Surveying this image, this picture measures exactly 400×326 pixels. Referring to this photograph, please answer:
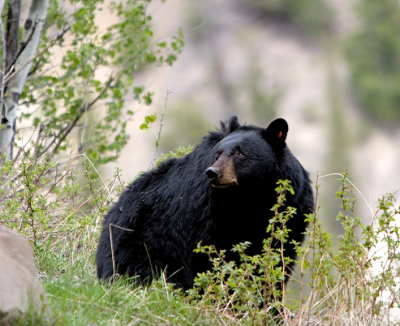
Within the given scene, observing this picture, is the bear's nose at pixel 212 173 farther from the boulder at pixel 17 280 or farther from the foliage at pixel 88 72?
the foliage at pixel 88 72

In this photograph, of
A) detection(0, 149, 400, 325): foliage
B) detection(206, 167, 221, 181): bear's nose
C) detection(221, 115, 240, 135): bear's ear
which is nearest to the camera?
detection(0, 149, 400, 325): foliage

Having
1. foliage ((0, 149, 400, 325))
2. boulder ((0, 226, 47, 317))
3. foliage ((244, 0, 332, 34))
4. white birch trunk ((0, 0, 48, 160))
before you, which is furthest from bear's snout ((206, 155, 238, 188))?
foliage ((244, 0, 332, 34))

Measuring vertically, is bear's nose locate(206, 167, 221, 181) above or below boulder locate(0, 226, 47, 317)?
above

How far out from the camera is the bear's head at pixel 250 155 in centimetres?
569

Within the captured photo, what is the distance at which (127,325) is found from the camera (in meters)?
4.26

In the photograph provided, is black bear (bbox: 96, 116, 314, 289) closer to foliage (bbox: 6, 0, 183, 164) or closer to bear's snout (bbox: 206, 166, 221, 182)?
bear's snout (bbox: 206, 166, 221, 182)

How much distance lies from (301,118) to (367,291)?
53.9m

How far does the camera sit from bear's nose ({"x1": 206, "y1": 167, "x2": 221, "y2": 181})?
544cm

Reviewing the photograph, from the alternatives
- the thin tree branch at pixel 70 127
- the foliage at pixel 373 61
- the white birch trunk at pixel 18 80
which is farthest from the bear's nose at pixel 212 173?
the foliage at pixel 373 61

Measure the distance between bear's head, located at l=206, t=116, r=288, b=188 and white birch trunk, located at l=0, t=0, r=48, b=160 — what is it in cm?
281

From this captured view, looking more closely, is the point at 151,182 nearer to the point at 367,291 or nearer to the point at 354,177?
the point at 367,291

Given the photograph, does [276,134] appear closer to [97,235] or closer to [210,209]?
[210,209]

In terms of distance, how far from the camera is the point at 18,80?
7.95 metres

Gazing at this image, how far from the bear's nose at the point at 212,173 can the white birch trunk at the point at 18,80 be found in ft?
9.65
